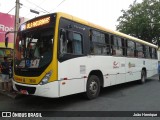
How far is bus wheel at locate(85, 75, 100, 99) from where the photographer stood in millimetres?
7618

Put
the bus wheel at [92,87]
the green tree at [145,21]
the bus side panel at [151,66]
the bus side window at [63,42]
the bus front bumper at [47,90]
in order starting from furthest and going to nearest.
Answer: the green tree at [145,21] → the bus side panel at [151,66] → the bus wheel at [92,87] → the bus side window at [63,42] → the bus front bumper at [47,90]

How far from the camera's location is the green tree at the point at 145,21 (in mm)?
29562

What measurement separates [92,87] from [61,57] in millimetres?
2180

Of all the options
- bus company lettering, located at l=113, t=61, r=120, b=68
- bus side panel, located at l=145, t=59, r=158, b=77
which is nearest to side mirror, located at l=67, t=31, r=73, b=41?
bus company lettering, located at l=113, t=61, r=120, b=68

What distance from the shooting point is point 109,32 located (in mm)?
9289

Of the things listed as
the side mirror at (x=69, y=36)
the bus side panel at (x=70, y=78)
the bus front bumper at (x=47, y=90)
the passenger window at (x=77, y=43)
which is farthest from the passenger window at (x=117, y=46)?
the bus front bumper at (x=47, y=90)

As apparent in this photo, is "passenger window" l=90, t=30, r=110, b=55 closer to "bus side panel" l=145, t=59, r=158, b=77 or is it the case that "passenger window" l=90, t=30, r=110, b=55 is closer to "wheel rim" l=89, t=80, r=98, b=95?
"wheel rim" l=89, t=80, r=98, b=95

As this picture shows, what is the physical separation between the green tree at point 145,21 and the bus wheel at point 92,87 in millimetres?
23651

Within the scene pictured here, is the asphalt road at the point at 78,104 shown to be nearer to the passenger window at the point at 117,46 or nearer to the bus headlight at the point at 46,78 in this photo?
the bus headlight at the point at 46,78

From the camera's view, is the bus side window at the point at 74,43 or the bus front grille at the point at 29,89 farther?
the bus side window at the point at 74,43

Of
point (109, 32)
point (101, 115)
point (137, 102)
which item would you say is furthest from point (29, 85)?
point (109, 32)

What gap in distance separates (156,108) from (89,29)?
3.73m

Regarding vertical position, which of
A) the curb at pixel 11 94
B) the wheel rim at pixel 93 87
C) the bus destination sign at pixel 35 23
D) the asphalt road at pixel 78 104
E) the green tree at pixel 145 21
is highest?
the green tree at pixel 145 21

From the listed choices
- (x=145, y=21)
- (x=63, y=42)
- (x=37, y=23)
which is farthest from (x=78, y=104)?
(x=145, y=21)
